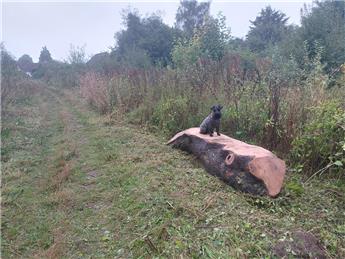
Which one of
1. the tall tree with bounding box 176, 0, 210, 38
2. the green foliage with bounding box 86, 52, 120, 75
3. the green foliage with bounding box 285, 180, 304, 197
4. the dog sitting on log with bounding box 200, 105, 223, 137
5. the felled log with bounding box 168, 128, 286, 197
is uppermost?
the tall tree with bounding box 176, 0, 210, 38

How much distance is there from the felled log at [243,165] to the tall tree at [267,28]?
19.7m

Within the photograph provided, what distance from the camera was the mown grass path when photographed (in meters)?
2.70

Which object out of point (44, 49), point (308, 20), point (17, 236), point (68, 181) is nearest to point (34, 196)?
point (68, 181)

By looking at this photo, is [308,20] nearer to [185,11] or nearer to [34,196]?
[34,196]

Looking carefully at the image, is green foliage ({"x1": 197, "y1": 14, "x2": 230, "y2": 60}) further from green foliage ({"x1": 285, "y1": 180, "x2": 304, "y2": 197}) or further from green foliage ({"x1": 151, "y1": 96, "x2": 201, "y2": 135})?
green foliage ({"x1": 285, "y1": 180, "x2": 304, "y2": 197})

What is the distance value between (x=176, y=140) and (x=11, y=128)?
4398 millimetres

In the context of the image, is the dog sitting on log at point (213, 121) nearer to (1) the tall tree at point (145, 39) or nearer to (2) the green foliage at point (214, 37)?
(2) the green foliage at point (214, 37)

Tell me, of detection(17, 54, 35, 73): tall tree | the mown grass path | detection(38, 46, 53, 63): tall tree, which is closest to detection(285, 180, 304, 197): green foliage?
the mown grass path

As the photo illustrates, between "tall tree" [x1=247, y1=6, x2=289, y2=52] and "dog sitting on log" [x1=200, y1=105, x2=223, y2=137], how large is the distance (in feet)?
63.0

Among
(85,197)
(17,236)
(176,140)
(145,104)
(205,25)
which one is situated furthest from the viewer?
(205,25)

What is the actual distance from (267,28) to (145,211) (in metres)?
28.2

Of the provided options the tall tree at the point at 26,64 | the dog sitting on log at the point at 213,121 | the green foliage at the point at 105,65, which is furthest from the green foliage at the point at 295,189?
the tall tree at the point at 26,64

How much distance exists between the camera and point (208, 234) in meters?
2.75

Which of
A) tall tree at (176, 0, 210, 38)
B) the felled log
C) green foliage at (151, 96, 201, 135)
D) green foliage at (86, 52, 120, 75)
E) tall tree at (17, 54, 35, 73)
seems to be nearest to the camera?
the felled log
